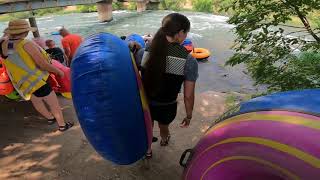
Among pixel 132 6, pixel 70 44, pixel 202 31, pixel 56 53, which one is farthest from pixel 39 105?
pixel 132 6

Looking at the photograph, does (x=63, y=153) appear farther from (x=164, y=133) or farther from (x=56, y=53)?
(x=56, y=53)

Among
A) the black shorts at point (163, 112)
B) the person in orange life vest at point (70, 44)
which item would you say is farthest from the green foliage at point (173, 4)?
the black shorts at point (163, 112)

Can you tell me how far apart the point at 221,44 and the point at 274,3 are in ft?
57.3

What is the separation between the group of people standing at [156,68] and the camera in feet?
10.6

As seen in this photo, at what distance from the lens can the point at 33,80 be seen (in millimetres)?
4609

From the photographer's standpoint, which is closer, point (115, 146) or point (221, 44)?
point (115, 146)

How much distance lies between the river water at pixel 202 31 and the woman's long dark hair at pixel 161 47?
227 inches

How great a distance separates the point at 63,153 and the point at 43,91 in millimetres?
928

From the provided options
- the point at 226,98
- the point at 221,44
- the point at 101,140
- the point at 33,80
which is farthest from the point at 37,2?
the point at 101,140

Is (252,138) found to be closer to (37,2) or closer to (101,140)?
(101,140)

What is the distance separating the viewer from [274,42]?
195 inches

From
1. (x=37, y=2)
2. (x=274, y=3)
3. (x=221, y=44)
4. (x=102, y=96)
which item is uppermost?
(x=274, y=3)

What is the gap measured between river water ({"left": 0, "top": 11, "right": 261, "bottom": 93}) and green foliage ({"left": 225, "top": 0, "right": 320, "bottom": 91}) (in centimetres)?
383

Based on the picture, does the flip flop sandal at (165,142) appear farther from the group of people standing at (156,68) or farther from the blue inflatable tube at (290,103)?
the blue inflatable tube at (290,103)
